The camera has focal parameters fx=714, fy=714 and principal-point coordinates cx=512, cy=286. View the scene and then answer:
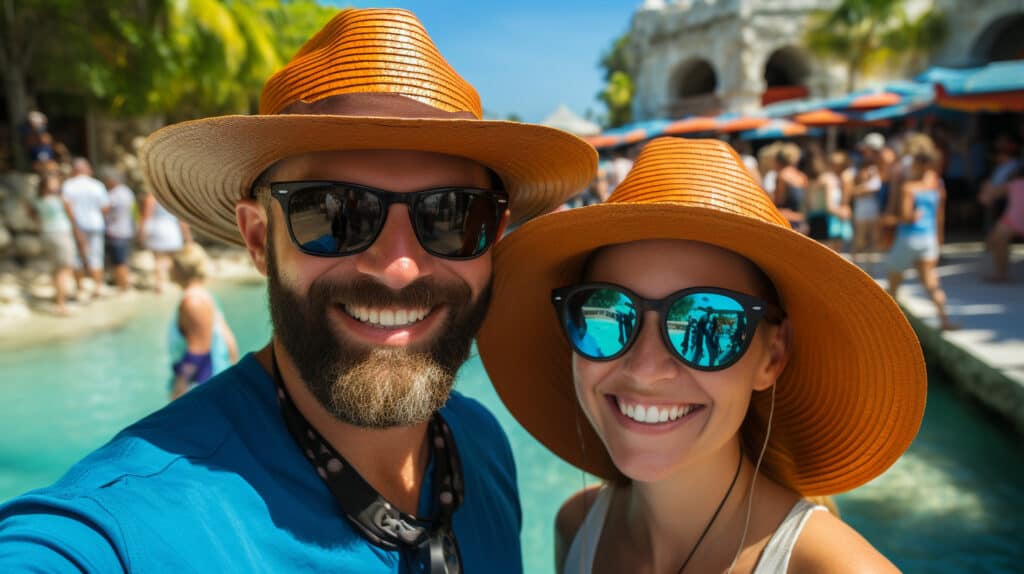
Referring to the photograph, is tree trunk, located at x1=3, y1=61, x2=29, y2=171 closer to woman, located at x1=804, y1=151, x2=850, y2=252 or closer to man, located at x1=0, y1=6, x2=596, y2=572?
woman, located at x1=804, y1=151, x2=850, y2=252

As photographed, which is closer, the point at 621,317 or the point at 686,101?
the point at 621,317

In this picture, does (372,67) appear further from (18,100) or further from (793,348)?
(18,100)

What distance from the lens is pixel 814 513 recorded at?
1.51m

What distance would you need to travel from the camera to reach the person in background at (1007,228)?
317 inches

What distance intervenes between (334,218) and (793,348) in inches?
45.6

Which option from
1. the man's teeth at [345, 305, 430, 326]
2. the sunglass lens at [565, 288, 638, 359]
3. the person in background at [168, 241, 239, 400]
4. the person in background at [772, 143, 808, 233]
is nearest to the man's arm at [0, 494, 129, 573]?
the man's teeth at [345, 305, 430, 326]

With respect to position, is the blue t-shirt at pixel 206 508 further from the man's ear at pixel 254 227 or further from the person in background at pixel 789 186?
the person in background at pixel 789 186

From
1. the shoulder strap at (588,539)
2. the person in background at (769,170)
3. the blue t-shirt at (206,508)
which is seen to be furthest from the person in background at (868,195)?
the blue t-shirt at (206,508)

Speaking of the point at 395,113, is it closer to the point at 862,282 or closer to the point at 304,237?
the point at 304,237

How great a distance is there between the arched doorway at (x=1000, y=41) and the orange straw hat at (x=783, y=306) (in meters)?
23.7

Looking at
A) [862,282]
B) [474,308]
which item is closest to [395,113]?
[474,308]

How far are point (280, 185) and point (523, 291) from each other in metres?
0.73

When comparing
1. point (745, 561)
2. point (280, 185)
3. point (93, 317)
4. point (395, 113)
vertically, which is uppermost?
point (395, 113)

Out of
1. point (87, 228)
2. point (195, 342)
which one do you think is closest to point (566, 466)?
point (195, 342)
